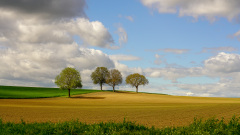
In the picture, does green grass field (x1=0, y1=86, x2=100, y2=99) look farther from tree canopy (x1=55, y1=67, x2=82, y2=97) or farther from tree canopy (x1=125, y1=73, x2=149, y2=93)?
tree canopy (x1=125, y1=73, x2=149, y2=93)

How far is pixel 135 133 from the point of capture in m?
12.5

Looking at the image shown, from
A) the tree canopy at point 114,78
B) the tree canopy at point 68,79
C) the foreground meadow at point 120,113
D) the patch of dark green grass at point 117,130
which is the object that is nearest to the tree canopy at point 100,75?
the tree canopy at point 114,78

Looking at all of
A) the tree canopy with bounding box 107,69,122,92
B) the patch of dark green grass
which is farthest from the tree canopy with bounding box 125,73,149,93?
the patch of dark green grass

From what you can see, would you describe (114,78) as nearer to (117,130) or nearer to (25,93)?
(25,93)

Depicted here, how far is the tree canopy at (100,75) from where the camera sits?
103 meters

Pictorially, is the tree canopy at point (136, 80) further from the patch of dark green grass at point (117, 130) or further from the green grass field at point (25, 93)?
the patch of dark green grass at point (117, 130)

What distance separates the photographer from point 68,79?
70250 mm

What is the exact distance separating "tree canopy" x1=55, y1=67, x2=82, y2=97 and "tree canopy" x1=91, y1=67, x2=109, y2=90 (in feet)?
102

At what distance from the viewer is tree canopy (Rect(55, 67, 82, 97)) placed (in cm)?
6970

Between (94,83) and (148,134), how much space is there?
92.9 meters

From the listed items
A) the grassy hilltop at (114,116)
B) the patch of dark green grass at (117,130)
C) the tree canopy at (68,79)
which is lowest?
the grassy hilltop at (114,116)

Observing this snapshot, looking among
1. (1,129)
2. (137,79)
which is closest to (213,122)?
(1,129)

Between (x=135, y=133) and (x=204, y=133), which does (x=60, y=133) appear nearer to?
(x=135, y=133)

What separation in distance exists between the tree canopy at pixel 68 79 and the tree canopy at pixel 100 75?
1222 inches
